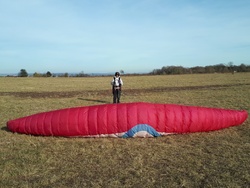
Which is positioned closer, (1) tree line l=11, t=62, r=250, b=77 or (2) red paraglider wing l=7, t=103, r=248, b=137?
(2) red paraglider wing l=7, t=103, r=248, b=137

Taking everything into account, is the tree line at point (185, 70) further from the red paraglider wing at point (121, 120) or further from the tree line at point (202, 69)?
the red paraglider wing at point (121, 120)

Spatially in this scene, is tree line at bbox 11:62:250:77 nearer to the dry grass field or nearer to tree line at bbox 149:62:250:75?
tree line at bbox 149:62:250:75

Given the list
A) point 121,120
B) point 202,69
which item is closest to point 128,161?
point 121,120

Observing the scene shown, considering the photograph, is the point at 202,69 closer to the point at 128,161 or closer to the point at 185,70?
the point at 185,70

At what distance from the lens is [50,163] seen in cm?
585

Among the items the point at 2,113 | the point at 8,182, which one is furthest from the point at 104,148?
the point at 2,113

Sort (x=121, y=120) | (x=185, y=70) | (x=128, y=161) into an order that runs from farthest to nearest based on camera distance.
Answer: (x=185, y=70) < (x=121, y=120) < (x=128, y=161)

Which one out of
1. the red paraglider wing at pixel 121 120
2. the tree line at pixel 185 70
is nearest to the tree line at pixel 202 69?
the tree line at pixel 185 70

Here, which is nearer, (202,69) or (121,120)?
(121,120)

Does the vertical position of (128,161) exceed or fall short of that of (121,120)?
it falls short

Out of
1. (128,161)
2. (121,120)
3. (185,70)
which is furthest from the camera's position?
(185,70)

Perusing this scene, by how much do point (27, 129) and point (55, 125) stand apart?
3.18ft

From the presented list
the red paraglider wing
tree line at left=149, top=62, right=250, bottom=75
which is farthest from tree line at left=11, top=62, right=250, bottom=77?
the red paraglider wing

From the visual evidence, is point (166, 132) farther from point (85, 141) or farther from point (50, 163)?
point (50, 163)
